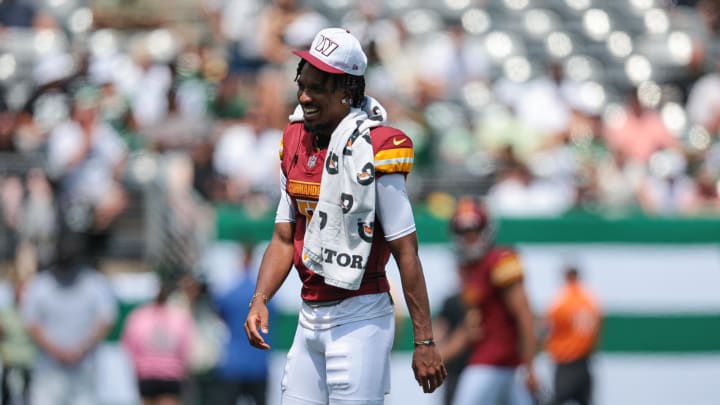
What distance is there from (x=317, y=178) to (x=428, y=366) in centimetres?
91

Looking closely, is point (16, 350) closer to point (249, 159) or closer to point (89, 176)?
point (89, 176)

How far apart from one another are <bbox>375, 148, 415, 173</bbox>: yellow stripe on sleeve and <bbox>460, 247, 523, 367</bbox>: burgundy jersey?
3357 mm

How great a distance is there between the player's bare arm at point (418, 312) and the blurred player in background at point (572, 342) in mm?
7540

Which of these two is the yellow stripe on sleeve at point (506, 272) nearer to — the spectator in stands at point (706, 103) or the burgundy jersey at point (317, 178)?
the burgundy jersey at point (317, 178)

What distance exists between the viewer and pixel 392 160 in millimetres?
5176

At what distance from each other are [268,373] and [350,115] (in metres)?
7.03

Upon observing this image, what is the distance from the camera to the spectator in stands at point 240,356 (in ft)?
39.1

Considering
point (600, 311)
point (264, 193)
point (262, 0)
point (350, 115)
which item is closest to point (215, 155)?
point (264, 193)

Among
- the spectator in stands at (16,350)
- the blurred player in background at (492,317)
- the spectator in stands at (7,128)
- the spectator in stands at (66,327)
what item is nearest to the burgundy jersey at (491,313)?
the blurred player in background at (492,317)

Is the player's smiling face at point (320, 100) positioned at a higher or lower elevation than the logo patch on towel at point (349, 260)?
higher

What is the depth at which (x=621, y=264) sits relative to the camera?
44.1 feet

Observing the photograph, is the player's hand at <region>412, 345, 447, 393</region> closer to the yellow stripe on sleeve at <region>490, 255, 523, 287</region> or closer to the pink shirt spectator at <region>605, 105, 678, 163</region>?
the yellow stripe on sleeve at <region>490, 255, 523, 287</region>

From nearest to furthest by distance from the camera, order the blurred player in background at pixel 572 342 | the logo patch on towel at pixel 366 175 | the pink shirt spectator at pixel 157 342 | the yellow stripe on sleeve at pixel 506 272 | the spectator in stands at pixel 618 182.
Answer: the logo patch on towel at pixel 366 175, the yellow stripe on sleeve at pixel 506 272, the pink shirt spectator at pixel 157 342, the blurred player in background at pixel 572 342, the spectator in stands at pixel 618 182

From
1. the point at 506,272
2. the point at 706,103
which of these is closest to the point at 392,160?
the point at 506,272
